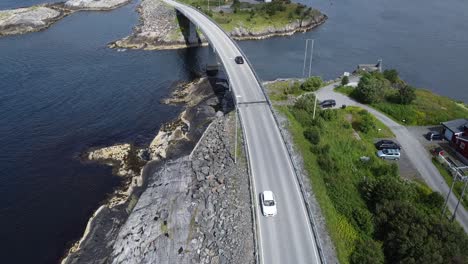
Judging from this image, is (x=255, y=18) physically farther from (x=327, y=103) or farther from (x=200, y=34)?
(x=327, y=103)

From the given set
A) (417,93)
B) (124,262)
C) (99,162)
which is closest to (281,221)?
(124,262)

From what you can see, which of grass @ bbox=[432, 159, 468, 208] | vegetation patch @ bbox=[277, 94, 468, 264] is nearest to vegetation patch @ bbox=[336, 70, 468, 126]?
vegetation patch @ bbox=[277, 94, 468, 264]

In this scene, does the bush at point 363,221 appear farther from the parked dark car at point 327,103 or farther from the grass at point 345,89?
the grass at point 345,89

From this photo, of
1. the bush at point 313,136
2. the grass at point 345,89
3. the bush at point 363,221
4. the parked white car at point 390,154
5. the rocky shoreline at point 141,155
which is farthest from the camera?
the grass at point 345,89

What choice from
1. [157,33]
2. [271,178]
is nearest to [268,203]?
[271,178]

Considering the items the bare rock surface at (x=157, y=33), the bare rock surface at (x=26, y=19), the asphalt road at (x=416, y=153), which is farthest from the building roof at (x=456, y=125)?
the bare rock surface at (x=26, y=19)

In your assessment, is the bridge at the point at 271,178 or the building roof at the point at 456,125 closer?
the bridge at the point at 271,178

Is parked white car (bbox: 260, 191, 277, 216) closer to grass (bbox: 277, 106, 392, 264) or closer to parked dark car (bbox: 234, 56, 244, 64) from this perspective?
grass (bbox: 277, 106, 392, 264)
